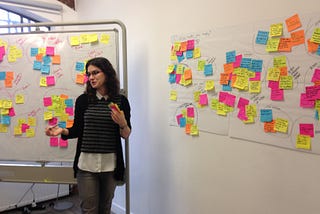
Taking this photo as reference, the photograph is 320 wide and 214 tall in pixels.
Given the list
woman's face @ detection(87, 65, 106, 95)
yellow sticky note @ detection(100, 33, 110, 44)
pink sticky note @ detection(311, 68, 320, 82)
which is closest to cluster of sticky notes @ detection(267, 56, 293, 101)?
pink sticky note @ detection(311, 68, 320, 82)

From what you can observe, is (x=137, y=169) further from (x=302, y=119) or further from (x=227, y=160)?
(x=302, y=119)

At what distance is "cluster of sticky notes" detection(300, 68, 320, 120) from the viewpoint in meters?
1.42

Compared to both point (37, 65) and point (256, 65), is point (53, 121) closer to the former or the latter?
point (37, 65)

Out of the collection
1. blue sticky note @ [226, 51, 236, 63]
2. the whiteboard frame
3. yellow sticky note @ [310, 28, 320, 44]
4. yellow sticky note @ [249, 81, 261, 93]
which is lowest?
the whiteboard frame

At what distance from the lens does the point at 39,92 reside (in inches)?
89.7

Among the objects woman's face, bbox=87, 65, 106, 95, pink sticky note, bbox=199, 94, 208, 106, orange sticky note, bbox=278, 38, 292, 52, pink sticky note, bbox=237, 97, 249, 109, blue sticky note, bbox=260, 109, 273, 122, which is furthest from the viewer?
pink sticky note, bbox=199, 94, 208, 106

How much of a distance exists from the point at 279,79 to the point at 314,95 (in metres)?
0.21

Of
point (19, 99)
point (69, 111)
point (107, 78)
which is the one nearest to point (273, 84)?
point (107, 78)

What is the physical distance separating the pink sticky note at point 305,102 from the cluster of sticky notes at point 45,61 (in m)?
1.81

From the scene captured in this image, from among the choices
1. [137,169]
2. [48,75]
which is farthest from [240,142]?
[48,75]

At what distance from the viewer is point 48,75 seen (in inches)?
89.6

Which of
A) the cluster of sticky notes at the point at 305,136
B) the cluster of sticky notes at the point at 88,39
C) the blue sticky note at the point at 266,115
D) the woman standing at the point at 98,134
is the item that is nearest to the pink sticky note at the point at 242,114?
the blue sticky note at the point at 266,115

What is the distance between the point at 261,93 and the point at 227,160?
Result: 0.51 m

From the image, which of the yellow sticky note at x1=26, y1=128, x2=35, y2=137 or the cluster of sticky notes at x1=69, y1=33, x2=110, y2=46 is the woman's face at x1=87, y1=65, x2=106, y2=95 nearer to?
the cluster of sticky notes at x1=69, y1=33, x2=110, y2=46
